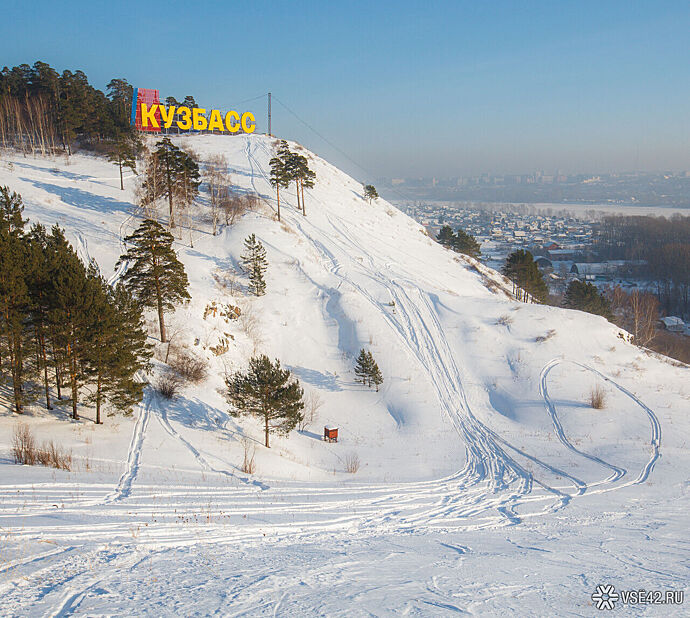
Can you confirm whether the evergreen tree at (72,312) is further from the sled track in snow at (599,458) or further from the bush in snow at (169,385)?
the sled track in snow at (599,458)

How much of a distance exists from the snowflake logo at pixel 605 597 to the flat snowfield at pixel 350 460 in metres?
0.20

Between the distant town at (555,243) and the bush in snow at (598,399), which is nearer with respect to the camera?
the bush in snow at (598,399)

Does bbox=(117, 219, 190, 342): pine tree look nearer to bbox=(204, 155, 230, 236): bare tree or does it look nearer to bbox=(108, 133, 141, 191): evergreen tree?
bbox=(204, 155, 230, 236): bare tree

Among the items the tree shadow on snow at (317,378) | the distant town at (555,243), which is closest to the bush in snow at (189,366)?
the tree shadow on snow at (317,378)

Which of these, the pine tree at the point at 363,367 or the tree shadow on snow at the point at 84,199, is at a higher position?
the tree shadow on snow at the point at 84,199

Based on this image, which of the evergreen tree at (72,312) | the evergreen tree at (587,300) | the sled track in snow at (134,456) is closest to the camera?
the sled track in snow at (134,456)

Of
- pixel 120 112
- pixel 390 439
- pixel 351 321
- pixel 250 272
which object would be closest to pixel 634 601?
pixel 390 439

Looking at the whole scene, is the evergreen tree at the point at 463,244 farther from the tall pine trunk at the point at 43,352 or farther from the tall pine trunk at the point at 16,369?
the tall pine trunk at the point at 16,369

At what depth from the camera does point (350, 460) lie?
18984 millimetres

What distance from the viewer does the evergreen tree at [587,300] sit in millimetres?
42812

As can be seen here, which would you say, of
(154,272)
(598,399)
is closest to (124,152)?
(154,272)

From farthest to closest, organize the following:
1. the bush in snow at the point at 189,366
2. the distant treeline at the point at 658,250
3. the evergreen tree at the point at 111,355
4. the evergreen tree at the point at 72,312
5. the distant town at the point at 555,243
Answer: the distant town at the point at 555,243, the distant treeline at the point at 658,250, the bush in snow at the point at 189,366, the evergreen tree at the point at 111,355, the evergreen tree at the point at 72,312

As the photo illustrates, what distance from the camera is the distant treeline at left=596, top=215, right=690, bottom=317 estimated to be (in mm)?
76438

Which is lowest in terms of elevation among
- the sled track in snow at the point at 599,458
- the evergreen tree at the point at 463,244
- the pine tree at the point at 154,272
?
the sled track in snow at the point at 599,458
